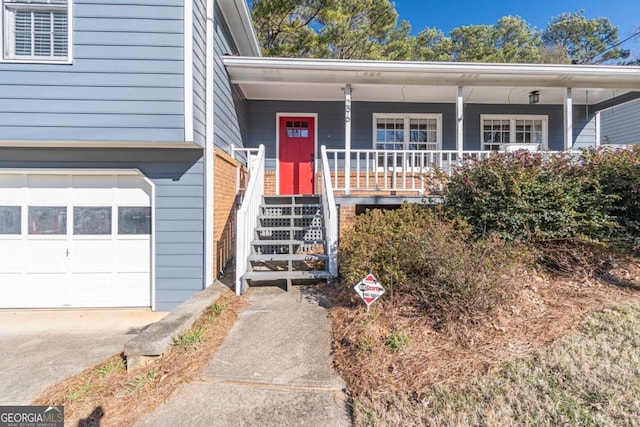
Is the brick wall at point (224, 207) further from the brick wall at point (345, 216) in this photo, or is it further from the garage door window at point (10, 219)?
the garage door window at point (10, 219)

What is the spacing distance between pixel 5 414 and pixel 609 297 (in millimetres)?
6056

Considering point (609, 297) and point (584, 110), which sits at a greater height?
point (584, 110)

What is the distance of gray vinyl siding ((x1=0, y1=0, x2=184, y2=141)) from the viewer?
4.37m

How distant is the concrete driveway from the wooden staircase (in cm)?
188

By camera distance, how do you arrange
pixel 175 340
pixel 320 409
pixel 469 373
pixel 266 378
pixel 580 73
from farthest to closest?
pixel 580 73 → pixel 175 340 → pixel 266 378 → pixel 469 373 → pixel 320 409

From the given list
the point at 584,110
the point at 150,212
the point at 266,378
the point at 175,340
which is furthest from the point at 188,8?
the point at 584,110

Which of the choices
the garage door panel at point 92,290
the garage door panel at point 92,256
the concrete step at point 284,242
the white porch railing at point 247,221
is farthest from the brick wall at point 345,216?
the garage door panel at point 92,290

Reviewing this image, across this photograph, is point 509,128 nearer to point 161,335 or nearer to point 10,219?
point 161,335

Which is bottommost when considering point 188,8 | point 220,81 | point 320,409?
point 320,409

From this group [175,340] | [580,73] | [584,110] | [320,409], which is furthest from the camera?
[584,110]

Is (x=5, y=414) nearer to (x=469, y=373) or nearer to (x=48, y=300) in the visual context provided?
(x=48, y=300)

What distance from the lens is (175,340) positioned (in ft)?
10.1

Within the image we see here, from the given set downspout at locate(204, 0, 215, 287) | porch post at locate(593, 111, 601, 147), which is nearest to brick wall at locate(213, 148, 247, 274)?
downspout at locate(204, 0, 215, 287)

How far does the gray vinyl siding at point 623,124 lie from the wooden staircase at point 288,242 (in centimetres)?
1007
